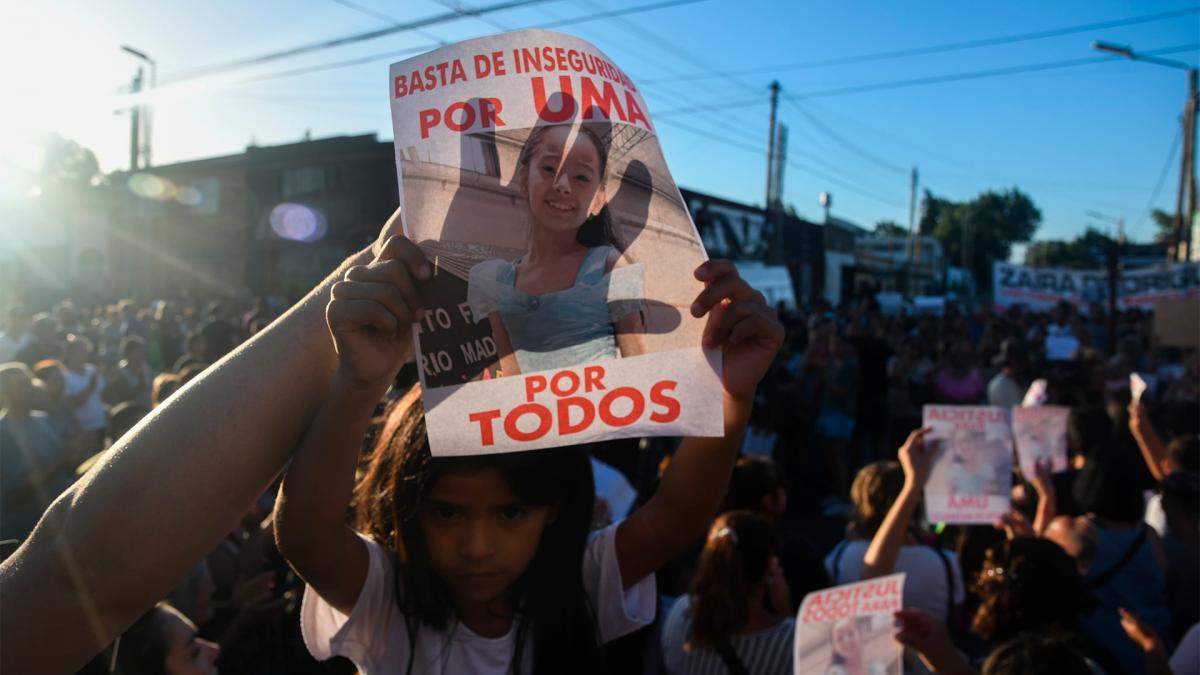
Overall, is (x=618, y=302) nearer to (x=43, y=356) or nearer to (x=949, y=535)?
(x=949, y=535)

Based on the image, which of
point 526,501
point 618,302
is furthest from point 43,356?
point 618,302

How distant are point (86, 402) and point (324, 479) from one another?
568cm

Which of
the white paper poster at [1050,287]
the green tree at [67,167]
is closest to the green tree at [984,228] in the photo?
the white paper poster at [1050,287]

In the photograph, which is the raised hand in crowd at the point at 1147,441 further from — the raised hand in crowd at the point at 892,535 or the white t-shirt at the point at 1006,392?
the white t-shirt at the point at 1006,392

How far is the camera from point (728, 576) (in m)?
2.24

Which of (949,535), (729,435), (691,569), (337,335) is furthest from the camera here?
(949,535)

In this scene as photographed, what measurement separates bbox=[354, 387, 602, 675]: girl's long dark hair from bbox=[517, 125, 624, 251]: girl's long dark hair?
0.54 metres

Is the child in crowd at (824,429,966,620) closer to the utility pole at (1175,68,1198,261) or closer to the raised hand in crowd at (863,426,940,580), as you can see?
the raised hand in crowd at (863,426,940,580)

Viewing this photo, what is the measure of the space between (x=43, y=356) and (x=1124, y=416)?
8.49 meters

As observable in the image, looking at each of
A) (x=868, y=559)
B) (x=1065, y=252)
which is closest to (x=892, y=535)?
(x=868, y=559)

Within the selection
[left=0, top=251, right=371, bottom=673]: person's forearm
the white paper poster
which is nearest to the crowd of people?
[left=0, top=251, right=371, bottom=673]: person's forearm

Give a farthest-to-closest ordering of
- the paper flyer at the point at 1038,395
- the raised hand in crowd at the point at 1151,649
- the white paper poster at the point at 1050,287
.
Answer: the white paper poster at the point at 1050,287 < the paper flyer at the point at 1038,395 < the raised hand in crowd at the point at 1151,649

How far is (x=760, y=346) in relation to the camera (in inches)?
45.5

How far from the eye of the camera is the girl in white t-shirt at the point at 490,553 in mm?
1311
